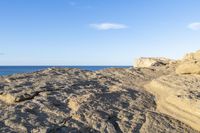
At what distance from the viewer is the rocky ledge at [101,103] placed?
9227mm

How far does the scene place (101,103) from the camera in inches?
410

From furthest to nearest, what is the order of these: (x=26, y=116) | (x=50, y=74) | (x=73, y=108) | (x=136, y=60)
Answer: (x=136, y=60)
(x=50, y=74)
(x=73, y=108)
(x=26, y=116)

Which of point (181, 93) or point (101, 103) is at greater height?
point (181, 93)

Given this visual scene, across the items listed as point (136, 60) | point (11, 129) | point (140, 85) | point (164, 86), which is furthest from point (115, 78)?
point (136, 60)

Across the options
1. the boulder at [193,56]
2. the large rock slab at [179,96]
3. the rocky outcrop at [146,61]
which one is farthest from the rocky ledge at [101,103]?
the rocky outcrop at [146,61]

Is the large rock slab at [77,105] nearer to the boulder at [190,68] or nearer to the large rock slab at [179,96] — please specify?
the large rock slab at [179,96]

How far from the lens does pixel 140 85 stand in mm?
12312

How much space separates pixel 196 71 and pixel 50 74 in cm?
519

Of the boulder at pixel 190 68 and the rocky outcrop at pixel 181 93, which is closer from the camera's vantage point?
the rocky outcrop at pixel 181 93

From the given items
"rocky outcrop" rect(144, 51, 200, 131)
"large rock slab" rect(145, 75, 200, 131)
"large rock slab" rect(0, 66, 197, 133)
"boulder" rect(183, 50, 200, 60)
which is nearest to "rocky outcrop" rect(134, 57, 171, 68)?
"boulder" rect(183, 50, 200, 60)

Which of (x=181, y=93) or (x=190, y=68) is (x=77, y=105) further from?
(x=190, y=68)

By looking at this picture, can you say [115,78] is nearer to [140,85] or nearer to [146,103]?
[140,85]

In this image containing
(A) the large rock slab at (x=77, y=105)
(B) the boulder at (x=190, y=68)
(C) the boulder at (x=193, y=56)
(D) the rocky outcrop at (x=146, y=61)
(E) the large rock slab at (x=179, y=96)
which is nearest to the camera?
(A) the large rock slab at (x=77, y=105)

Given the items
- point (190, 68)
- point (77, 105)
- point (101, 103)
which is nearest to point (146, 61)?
point (190, 68)
